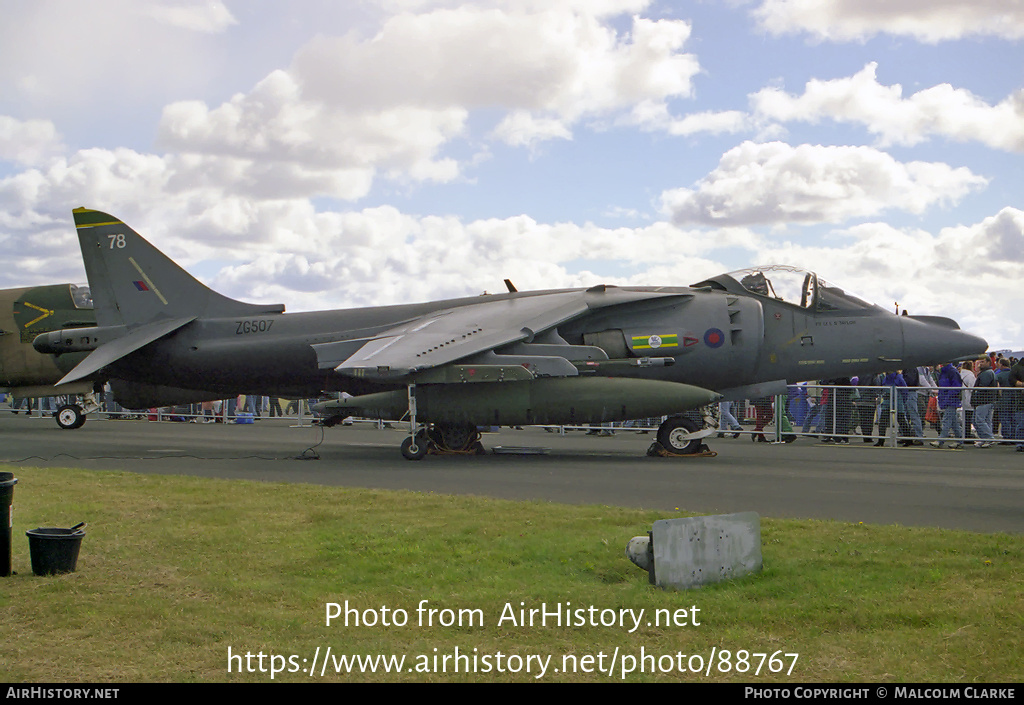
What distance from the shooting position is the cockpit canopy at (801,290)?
16.9m

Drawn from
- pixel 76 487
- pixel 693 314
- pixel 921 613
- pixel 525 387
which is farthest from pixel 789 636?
pixel 693 314

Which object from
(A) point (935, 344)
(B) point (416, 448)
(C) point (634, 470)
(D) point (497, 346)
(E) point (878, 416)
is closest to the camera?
(C) point (634, 470)

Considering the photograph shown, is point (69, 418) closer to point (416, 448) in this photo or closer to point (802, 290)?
point (416, 448)

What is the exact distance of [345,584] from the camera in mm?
6141

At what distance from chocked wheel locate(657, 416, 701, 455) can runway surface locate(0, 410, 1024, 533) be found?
1.74ft

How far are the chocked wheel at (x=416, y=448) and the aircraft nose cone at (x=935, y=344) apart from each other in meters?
8.61

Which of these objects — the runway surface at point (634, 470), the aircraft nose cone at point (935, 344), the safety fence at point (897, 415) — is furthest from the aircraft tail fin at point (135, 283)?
the aircraft nose cone at point (935, 344)

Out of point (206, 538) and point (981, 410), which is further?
point (981, 410)

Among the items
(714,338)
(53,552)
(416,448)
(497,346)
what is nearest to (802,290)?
(714,338)

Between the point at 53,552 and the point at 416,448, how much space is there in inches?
380

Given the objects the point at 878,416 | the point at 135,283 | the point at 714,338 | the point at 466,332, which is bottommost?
the point at 878,416

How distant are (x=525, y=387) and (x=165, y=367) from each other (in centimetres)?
728

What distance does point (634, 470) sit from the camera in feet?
45.3

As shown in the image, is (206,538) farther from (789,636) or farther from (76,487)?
(789,636)
